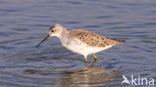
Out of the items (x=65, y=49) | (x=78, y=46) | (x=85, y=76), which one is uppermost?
(x=78, y=46)

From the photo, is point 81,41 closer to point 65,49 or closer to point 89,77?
point 89,77

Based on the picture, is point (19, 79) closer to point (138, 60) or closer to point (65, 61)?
point (65, 61)

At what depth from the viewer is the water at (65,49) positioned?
32.9 ft

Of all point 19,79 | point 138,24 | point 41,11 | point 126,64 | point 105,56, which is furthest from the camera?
point 41,11

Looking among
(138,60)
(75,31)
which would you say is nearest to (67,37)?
(75,31)

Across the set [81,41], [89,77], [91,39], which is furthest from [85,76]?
[91,39]

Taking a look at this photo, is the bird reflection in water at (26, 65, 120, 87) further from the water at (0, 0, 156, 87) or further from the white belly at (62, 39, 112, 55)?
the white belly at (62, 39, 112, 55)

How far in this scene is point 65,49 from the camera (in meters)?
12.3

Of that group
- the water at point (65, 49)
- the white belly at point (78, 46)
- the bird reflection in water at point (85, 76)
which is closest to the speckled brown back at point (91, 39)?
the white belly at point (78, 46)

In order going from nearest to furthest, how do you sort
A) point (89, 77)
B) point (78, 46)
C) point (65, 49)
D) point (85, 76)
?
point (89, 77), point (85, 76), point (78, 46), point (65, 49)

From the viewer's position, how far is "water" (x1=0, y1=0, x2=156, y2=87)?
10039 mm

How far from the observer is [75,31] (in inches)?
436

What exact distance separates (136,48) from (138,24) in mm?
2382

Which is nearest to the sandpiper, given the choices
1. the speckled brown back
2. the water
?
the speckled brown back
